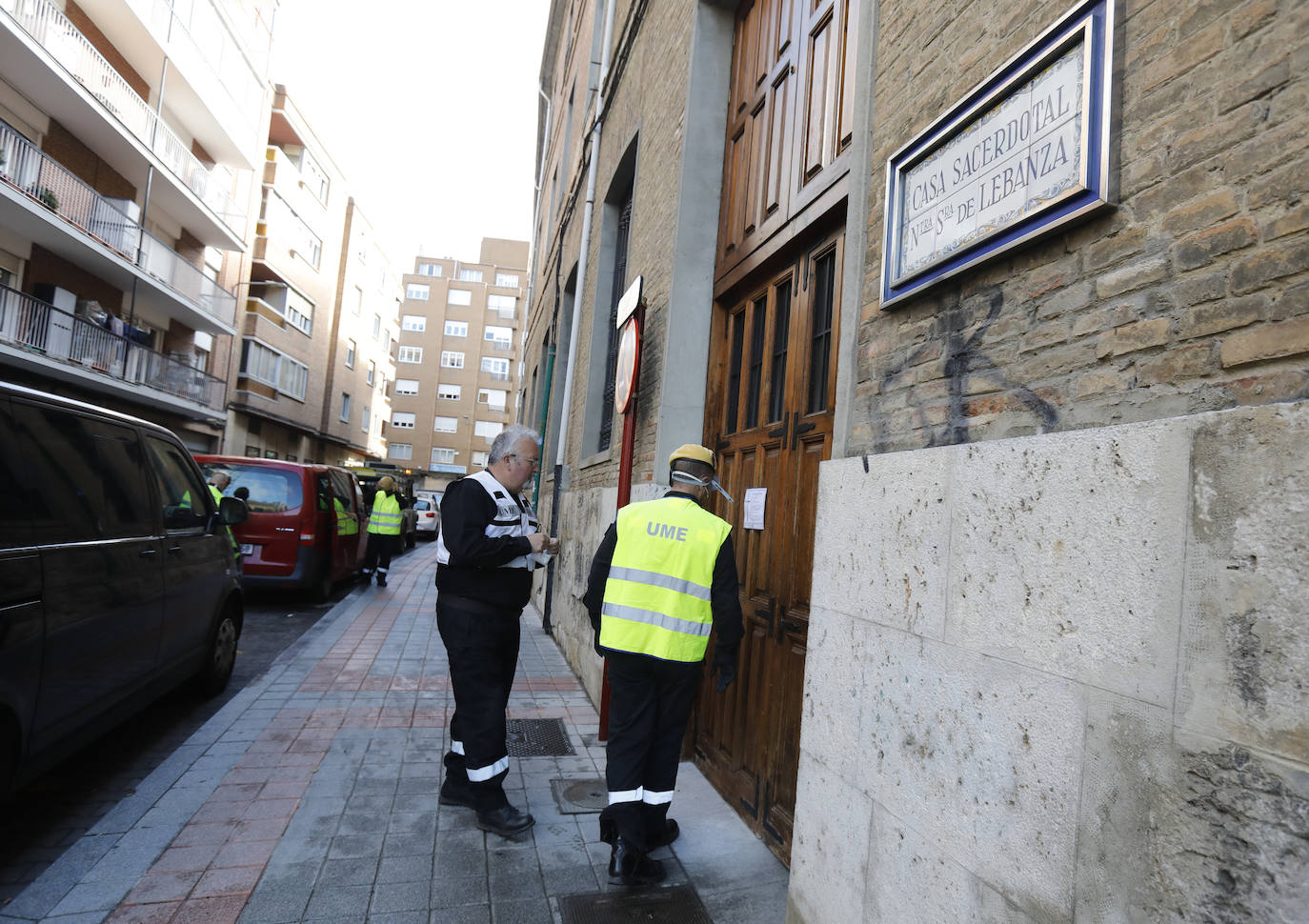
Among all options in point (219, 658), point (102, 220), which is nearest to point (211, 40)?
point (102, 220)

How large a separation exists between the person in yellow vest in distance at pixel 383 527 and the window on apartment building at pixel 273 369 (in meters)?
19.3

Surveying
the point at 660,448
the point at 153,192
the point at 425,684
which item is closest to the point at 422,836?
the point at 660,448

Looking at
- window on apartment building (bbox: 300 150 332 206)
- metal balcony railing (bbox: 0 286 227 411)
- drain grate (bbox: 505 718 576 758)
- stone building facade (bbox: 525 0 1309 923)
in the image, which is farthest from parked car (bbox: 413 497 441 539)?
stone building facade (bbox: 525 0 1309 923)

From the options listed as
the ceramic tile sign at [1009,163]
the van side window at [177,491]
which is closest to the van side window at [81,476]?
the van side window at [177,491]

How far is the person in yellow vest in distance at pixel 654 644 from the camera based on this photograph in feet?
10.9

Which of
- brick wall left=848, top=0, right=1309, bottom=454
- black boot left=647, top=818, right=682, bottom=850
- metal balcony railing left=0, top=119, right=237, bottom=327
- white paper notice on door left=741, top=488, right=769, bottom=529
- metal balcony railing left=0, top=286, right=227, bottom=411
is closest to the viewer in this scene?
brick wall left=848, top=0, right=1309, bottom=454

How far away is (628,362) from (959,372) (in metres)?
3.28

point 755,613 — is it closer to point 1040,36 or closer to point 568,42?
point 1040,36

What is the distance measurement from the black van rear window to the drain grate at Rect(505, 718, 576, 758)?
5935 mm

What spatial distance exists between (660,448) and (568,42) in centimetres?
1380

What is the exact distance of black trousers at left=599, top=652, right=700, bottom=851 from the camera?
332cm

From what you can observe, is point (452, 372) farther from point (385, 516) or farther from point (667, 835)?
point (667, 835)

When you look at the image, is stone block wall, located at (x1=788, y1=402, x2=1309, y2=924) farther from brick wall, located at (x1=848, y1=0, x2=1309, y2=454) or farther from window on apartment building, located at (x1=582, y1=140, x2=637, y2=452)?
window on apartment building, located at (x1=582, y1=140, x2=637, y2=452)

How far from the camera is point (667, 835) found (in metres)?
3.66
